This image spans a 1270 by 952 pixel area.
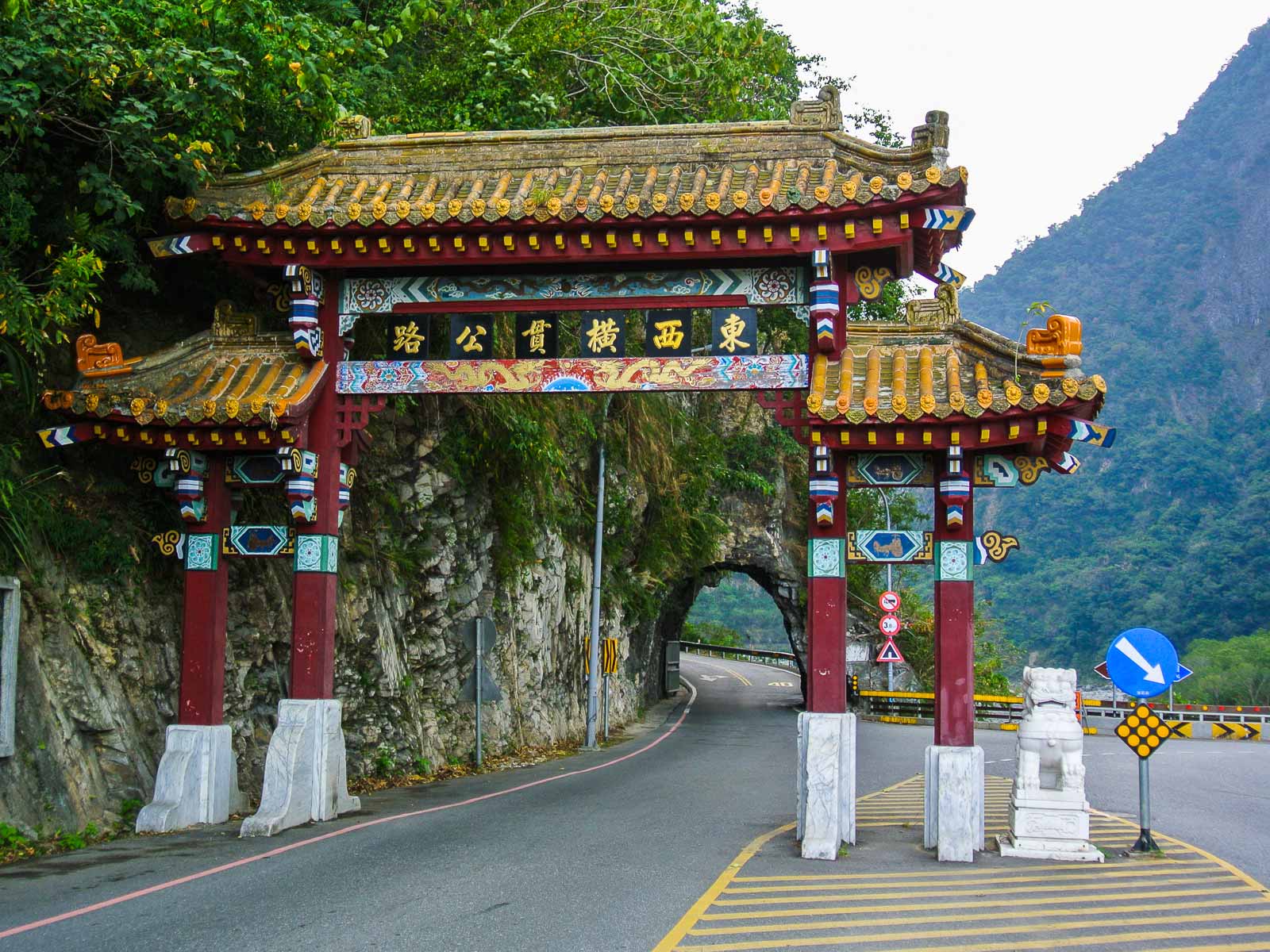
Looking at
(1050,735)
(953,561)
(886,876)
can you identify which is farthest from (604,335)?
(886,876)

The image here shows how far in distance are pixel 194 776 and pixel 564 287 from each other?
238 inches

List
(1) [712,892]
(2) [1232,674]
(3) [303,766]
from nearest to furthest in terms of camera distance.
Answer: (1) [712,892], (3) [303,766], (2) [1232,674]

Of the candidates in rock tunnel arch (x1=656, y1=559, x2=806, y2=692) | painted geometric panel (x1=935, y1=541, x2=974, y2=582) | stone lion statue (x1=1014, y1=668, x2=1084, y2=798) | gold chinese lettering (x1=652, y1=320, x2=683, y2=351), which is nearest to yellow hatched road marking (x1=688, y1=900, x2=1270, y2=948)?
stone lion statue (x1=1014, y1=668, x2=1084, y2=798)

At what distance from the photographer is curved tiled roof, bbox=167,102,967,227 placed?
11211mm

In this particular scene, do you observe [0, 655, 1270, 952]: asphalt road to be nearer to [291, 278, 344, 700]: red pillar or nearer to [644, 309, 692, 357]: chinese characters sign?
[291, 278, 344, 700]: red pillar

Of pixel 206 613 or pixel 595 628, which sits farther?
pixel 595 628

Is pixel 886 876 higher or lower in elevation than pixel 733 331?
lower

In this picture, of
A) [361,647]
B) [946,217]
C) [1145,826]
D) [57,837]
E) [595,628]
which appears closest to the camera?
[57,837]

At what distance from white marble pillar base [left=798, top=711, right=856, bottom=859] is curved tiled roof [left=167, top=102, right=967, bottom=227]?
473 centimetres

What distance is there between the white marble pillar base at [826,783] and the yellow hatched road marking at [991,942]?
2605mm

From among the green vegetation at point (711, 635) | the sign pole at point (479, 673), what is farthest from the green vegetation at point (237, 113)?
the green vegetation at point (711, 635)

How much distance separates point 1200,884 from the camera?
31.5 feet

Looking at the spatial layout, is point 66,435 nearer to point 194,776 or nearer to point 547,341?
point 194,776

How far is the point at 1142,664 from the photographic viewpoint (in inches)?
410
